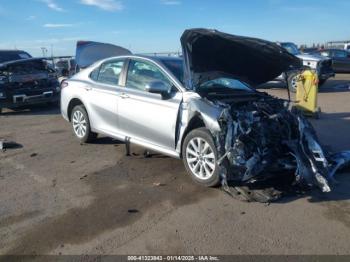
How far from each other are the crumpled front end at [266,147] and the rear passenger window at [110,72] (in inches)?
86.3

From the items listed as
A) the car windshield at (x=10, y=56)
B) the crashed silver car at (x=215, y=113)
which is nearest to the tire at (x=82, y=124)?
the crashed silver car at (x=215, y=113)

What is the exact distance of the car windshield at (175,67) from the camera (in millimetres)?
5889

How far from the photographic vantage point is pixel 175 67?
20.1 feet

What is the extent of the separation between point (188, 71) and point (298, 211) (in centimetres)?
238

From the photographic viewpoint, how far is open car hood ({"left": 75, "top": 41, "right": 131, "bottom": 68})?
1273 centimetres

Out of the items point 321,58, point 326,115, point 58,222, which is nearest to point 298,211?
point 58,222

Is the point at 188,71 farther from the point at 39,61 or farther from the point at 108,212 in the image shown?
the point at 39,61

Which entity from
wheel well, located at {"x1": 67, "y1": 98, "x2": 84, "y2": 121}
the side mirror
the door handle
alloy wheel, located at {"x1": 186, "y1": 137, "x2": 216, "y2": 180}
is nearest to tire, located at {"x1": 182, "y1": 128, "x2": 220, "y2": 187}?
alloy wheel, located at {"x1": 186, "y1": 137, "x2": 216, "y2": 180}

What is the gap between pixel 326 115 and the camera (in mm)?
10703

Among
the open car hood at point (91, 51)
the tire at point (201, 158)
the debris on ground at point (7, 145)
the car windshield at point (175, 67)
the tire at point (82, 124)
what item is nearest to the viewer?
the tire at point (201, 158)

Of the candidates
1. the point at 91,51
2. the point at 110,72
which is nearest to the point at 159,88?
the point at 110,72

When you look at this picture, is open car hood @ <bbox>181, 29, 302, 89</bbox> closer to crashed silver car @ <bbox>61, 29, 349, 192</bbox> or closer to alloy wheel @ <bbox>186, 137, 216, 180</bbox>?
crashed silver car @ <bbox>61, 29, 349, 192</bbox>

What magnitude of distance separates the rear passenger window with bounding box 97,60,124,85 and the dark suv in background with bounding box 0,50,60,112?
18.2ft

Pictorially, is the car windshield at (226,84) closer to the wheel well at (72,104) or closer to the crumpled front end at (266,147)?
the crumpled front end at (266,147)
